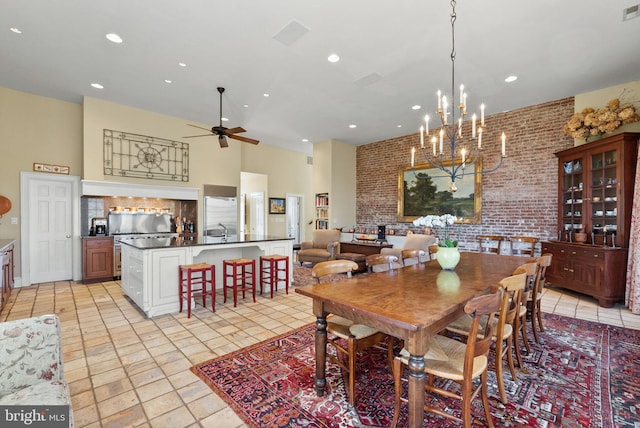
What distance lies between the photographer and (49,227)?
539cm

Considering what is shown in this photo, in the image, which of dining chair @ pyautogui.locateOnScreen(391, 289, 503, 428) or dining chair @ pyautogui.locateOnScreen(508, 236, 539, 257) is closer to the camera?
dining chair @ pyautogui.locateOnScreen(391, 289, 503, 428)

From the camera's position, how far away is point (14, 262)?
4.96 m

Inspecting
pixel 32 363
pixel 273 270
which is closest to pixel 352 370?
pixel 32 363

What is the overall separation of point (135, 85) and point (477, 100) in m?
5.92

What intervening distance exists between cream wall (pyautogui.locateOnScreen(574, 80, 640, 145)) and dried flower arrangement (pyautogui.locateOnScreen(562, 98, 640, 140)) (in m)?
0.11

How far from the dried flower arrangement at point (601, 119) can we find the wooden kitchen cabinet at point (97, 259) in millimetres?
8561

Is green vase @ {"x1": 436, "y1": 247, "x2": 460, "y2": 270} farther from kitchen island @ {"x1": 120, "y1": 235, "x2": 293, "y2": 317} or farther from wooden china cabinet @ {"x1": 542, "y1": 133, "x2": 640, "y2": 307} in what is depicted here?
wooden china cabinet @ {"x1": 542, "y1": 133, "x2": 640, "y2": 307}

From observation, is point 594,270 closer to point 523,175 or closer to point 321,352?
point 523,175

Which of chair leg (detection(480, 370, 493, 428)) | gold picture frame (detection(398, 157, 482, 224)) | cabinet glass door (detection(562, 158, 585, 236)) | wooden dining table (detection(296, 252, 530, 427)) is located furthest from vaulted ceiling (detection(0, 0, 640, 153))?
chair leg (detection(480, 370, 493, 428))

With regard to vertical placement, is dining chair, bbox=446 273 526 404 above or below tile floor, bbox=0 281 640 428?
above

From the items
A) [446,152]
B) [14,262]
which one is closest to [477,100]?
[446,152]

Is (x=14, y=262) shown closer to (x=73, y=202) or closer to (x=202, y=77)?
(x=73, y=202)

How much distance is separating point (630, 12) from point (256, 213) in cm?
875

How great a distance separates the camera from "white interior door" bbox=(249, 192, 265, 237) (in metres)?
9.20
